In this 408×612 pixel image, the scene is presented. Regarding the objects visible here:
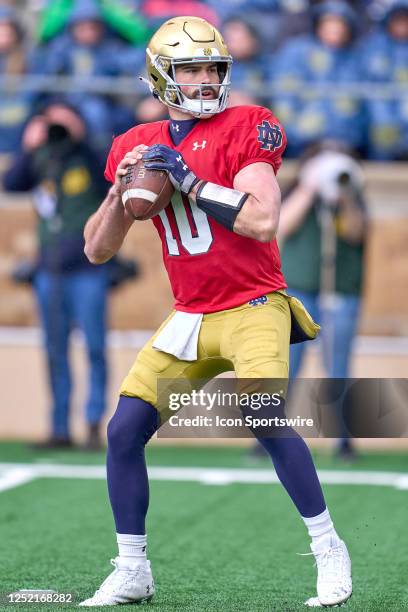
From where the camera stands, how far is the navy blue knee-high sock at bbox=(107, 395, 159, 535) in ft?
11.9

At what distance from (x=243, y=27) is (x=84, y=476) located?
4.45m

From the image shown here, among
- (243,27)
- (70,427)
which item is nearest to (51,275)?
(70,427)

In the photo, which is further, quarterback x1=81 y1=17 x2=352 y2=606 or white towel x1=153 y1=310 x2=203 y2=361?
white towel x1=153 y1=310 x2=203 y2=361

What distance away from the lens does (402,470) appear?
7031 mm

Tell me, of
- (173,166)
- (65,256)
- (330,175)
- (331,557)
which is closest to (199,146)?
(173,166)

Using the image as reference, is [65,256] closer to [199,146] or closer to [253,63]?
[253,63]

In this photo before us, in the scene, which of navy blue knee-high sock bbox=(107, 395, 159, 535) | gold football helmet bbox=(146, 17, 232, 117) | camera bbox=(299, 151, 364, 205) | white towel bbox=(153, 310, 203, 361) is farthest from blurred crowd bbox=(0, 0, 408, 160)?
navy blue knee-high sock bbox=(107, 395, 159, 535)

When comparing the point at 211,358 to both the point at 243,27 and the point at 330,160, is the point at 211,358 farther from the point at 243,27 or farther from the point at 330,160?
the point at 243,27

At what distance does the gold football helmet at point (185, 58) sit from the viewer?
3.63 meters

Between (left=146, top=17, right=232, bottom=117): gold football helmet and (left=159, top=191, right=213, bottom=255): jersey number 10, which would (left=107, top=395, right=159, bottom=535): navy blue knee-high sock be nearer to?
(left=159, top=191, right=213, bottom=255): jersey number 10

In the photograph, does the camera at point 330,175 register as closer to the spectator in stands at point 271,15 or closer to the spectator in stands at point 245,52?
the spectator in stands at point 245,52

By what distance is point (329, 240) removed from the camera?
25.1 feet

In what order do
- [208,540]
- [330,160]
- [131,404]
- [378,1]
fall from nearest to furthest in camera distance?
[131,404], [208,540], [330,160], [378,1]

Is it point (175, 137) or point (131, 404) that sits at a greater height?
point (175, 137)
